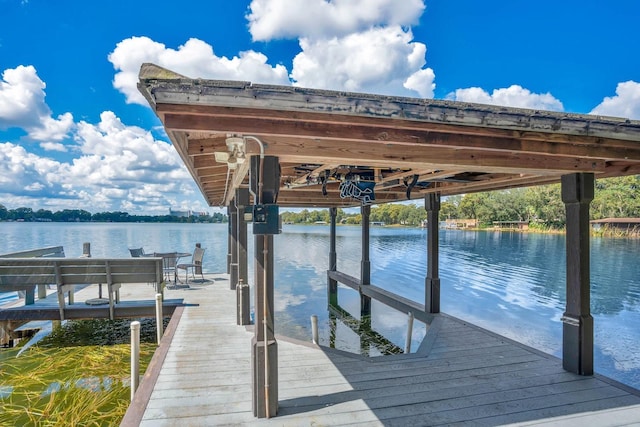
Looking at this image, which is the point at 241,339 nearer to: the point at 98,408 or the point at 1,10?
the point at 98,408

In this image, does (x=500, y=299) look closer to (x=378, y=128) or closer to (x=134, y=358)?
(x=378, y=128)

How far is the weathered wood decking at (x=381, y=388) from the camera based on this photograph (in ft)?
8.84

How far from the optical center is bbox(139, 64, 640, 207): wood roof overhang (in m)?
2.12

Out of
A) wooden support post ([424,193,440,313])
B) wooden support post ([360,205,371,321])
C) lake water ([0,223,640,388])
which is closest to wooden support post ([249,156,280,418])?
wooden support post ([424,193,440,313])

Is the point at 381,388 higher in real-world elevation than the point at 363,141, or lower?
lower

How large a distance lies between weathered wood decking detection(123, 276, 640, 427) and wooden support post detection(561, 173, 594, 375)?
8.1 inches

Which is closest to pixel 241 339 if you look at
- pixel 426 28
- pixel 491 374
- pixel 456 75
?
pixel 491 374

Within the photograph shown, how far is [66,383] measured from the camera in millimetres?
3852

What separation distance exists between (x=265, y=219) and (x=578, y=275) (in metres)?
3.47

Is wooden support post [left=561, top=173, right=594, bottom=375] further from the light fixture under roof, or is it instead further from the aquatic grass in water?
the aquatic grass in water

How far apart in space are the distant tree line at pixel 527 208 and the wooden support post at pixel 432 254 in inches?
848

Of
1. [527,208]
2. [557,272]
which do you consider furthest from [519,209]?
[557,272]

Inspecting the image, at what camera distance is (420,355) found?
4160mm

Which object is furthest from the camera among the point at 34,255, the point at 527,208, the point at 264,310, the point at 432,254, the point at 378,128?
the point at 527,208
